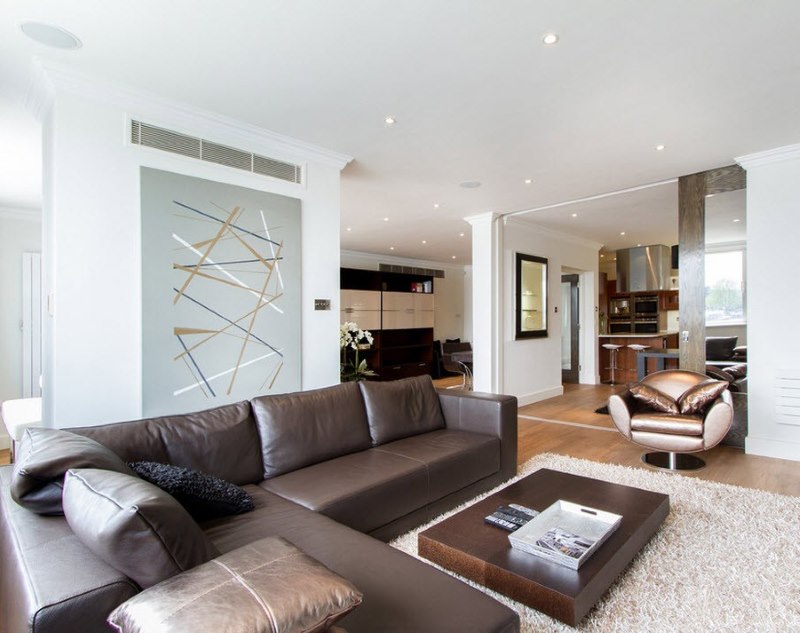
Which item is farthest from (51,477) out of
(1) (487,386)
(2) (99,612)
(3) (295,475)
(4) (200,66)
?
(1) (487,386)

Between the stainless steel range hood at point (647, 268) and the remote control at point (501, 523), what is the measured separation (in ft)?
24.6

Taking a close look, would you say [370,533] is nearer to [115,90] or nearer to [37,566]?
[37,566]

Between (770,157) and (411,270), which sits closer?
(770,157)

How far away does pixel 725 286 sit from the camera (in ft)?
13.6

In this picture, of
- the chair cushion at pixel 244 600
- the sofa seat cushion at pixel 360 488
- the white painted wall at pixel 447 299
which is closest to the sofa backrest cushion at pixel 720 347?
the sofa seat cushion at pixel 360 488

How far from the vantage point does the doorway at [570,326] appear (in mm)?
8273

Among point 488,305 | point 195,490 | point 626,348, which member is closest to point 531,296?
point 488,305

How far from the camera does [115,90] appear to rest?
8.71ft

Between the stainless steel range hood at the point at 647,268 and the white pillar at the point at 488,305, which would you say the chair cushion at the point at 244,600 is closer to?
the white pillar at the point at 488,305

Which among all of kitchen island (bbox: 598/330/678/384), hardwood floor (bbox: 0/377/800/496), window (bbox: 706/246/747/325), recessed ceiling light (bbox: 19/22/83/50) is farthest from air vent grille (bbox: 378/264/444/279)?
recessed ceiling light (bbox: 19/22/83/50)

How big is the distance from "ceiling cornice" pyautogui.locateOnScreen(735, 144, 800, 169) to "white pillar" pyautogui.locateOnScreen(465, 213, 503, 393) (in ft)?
8.61

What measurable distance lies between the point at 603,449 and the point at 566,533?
8.35 feet

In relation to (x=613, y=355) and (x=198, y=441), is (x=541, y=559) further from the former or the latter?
(x=613, y=355)

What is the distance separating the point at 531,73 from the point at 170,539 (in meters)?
2.75
